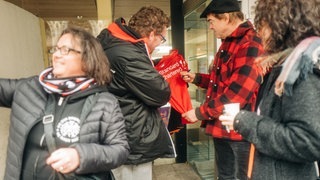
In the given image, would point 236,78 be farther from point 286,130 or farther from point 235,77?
point 286,130

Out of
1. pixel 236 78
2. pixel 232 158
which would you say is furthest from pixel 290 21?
pixel 232 158

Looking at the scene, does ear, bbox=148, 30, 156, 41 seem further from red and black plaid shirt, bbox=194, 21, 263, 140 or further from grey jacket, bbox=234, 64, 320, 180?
grey jacket, bbox=234, 64, 320, 180

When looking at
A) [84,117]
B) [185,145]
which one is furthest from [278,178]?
[185,145]

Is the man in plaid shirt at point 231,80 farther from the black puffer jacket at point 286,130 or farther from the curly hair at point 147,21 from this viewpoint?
the black puffer jacket at point 286,130

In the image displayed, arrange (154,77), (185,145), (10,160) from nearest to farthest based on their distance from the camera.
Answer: (10,160), (154,77), (185,145)

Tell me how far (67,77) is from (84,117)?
214 mm

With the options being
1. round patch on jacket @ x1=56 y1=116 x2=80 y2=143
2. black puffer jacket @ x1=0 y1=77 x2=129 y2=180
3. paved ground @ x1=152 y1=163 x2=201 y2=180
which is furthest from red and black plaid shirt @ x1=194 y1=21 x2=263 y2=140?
paved ground @ x1=152 y1=163 x2=201 y2=180

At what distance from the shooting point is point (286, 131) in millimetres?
935

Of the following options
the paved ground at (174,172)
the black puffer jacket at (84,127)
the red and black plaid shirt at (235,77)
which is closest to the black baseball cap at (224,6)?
the red and black plaid shirt at (235,77)

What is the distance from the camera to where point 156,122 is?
5.62 feet

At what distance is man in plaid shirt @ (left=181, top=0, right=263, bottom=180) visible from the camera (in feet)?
5.65

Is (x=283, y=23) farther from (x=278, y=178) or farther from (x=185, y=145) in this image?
(x=185, y=145)

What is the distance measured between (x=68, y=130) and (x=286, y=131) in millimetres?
827

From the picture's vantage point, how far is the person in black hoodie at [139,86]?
5.13 ft
